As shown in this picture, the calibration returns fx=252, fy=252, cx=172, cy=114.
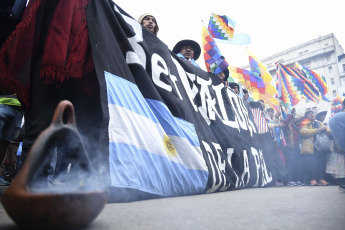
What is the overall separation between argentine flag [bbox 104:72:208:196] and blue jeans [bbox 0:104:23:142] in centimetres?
143

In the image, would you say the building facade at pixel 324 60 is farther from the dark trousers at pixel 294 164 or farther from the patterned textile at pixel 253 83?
the dark trousers at pixel 294 164

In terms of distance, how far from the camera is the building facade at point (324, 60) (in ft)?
110

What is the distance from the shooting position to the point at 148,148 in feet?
5.85

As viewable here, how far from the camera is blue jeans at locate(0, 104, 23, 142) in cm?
243

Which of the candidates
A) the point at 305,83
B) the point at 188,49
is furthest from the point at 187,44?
the point at 305,83

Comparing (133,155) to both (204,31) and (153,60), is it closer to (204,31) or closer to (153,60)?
(153,60)

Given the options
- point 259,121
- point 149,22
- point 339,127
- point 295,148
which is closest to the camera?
point 339,127

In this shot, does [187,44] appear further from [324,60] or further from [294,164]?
[324,60]

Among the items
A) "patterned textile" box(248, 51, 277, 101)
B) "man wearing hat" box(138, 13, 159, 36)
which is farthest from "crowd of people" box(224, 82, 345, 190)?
"man wearing hat" box(138, 13, 159, 36)

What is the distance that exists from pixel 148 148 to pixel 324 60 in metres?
40.1

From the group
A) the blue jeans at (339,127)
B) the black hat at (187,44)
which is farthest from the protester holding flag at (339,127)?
the black hat at (187,44)

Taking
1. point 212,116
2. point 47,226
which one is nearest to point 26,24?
point 47,226

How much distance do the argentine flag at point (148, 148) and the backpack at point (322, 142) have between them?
363cm

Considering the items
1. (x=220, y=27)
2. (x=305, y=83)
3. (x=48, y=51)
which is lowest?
(x=48, y=51)
